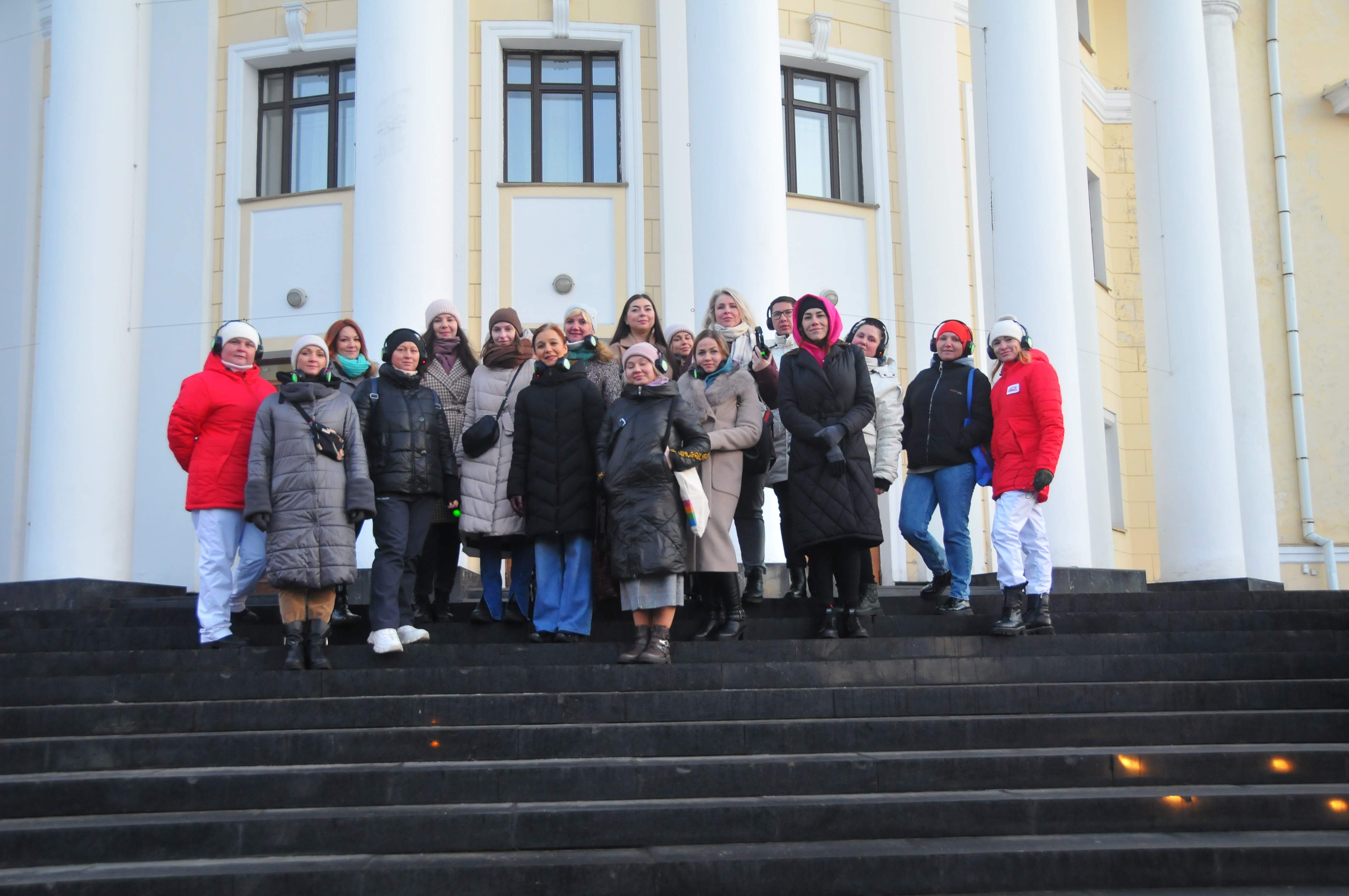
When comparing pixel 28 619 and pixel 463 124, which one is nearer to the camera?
pixel 28 619

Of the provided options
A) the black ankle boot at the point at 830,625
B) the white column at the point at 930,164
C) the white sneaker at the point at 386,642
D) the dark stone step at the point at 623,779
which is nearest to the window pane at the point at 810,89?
the white column at the point at 930,164

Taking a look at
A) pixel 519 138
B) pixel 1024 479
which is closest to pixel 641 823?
pixel 1024 479

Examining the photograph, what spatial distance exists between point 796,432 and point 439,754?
9.00ft

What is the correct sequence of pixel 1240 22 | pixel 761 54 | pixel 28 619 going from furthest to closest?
pixel 1240 22, pixel 761 54, pixel 28 619

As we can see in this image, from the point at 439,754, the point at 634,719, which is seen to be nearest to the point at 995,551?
the point at 634,719

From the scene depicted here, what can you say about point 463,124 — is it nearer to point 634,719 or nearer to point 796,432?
point 796,432

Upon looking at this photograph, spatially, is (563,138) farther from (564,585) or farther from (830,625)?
(830,625)

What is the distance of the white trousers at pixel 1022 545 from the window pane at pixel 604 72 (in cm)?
837

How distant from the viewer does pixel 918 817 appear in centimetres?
552

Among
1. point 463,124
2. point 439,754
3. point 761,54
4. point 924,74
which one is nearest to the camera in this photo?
point 439,754

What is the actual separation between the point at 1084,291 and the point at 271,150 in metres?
8.97

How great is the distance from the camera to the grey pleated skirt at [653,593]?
23.1 ft

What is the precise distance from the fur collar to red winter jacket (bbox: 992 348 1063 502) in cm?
148

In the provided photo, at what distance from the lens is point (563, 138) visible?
14.4 metres
